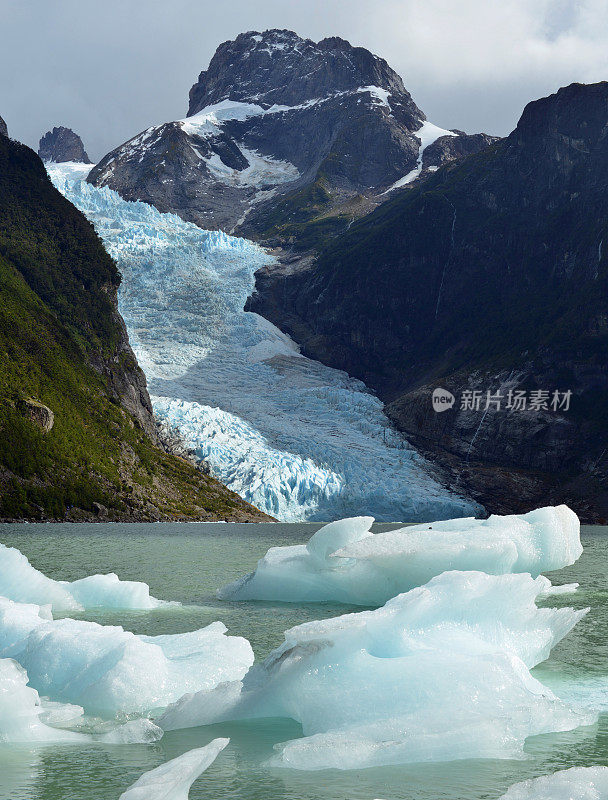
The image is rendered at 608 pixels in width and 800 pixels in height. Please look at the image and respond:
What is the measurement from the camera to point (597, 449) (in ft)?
327

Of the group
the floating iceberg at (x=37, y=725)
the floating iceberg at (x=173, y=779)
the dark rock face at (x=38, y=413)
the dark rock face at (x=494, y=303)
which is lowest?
the floating iceberg at (x=37, y=725)

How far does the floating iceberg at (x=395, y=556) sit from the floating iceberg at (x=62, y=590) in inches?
119

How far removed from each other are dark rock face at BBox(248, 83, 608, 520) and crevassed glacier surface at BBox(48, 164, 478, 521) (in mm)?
9246

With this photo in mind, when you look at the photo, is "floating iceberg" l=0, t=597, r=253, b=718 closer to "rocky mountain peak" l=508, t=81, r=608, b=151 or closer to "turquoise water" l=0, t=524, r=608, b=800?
"turquoise water" l=0, t=524, r=608, b=800

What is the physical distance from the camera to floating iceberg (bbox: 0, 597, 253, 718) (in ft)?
35.0

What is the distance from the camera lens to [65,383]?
252 ft

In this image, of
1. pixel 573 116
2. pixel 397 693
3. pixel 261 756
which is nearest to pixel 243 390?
pixel 573 116

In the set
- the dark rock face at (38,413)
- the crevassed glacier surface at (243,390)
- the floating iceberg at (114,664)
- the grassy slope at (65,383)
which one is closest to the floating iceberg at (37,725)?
the floating iceberg at (114,664)

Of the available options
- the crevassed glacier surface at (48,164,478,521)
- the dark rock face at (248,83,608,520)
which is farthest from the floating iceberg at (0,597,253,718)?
the dark rock face at (248,83,608,520)

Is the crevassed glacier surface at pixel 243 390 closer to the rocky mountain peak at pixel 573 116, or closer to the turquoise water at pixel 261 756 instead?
the rocky mountain peak at pixel 573 116

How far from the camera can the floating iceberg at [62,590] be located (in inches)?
711

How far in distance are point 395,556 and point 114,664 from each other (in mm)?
7871

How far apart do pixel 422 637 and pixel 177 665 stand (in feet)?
11.9

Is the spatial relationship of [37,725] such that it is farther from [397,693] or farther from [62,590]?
[62,590]
